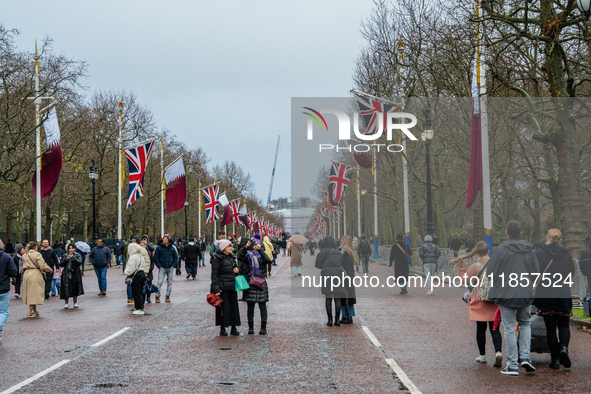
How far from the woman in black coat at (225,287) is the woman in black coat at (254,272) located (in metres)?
0.23

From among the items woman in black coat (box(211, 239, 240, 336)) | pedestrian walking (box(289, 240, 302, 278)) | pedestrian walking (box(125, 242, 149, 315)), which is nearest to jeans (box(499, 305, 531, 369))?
woman in black coat (box(211, 239, 240, 336))

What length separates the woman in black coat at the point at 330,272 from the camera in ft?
42.3

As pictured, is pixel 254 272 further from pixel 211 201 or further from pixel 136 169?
pixel 211 201

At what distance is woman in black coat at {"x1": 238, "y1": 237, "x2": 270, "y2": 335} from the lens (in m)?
12.0

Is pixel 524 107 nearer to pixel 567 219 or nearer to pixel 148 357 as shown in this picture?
pixel 567 219

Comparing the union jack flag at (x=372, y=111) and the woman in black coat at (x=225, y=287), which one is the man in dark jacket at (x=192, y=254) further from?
the woman in black coat at (x=225, y=287)

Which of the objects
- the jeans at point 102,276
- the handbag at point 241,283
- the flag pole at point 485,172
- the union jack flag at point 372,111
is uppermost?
the union jack flag at point 372,111

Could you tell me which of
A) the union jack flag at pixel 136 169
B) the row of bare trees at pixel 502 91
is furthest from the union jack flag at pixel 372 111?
the union jack flag at pixel 136 169

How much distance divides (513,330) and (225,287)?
17.6ft

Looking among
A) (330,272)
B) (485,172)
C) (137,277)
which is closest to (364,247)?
(485,172)

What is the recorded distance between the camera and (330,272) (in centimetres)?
1292

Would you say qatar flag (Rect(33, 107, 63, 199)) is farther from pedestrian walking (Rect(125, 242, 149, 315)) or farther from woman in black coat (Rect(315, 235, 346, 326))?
woman in black coat (Rect(315, 235, 346, 326))

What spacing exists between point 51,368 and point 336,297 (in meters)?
5.76

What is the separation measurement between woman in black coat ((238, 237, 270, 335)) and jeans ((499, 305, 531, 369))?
15.8ft
